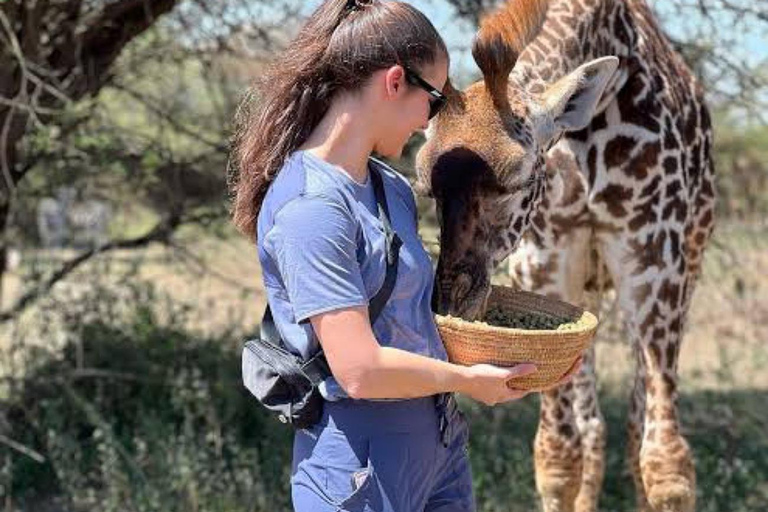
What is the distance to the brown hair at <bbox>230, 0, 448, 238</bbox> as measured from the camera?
8.32ft

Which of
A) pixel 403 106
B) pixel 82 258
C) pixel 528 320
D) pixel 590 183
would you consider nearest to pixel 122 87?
pixel 82 258

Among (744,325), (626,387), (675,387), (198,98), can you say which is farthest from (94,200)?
(744,325)

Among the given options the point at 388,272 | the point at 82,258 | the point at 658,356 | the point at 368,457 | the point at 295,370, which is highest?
the point at 388,272

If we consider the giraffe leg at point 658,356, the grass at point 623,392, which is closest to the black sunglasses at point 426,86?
the giraffe leg at point 658,356

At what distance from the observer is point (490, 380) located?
2.59 metres

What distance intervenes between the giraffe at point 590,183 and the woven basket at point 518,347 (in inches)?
28.7

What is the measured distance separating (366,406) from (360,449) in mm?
86

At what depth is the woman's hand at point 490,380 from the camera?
2.57 m

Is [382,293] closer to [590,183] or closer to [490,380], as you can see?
[490,380]

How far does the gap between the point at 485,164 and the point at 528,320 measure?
0.50 m

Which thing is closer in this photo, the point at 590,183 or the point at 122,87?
the point at 590,183

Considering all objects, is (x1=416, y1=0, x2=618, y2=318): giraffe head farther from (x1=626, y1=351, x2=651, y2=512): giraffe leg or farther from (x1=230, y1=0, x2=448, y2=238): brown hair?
(x1=626, y1=351, x2=651, y2=512): giraffe leg

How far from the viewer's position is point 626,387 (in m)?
7.35

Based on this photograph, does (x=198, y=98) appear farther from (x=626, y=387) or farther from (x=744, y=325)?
(x=744, y=325)
